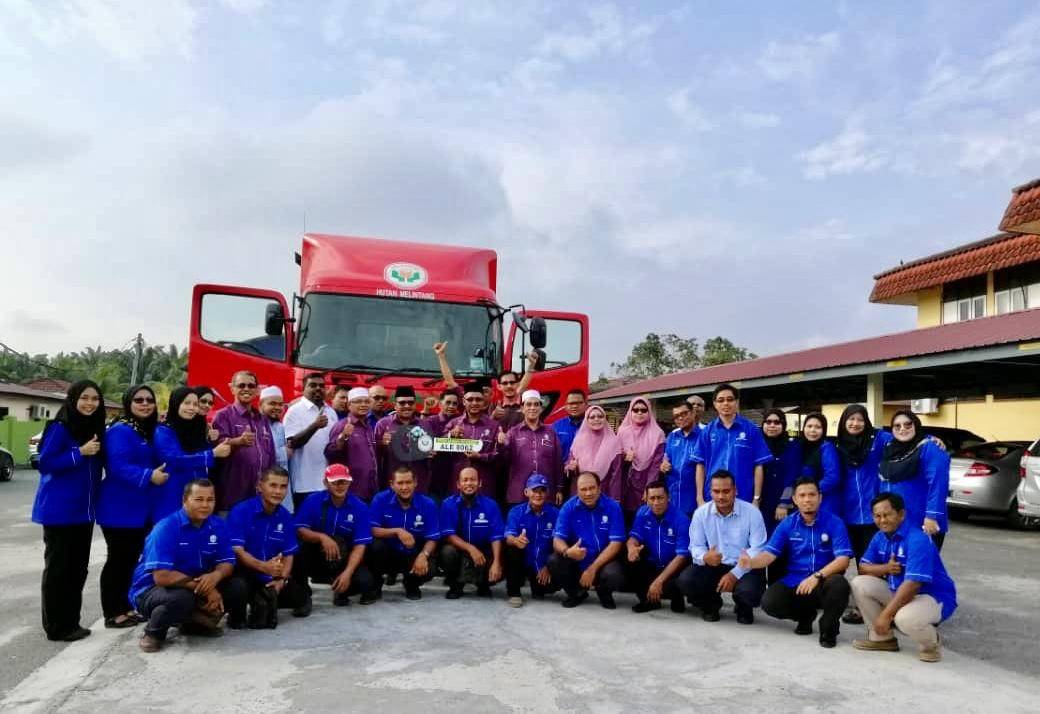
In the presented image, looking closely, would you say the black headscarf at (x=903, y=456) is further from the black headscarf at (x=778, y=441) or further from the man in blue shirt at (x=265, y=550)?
the man in blue shirt at (x=265, y=550)

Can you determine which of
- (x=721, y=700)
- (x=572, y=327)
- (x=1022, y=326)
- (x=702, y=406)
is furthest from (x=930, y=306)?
(x=721, y=700)

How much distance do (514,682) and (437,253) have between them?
5.76m

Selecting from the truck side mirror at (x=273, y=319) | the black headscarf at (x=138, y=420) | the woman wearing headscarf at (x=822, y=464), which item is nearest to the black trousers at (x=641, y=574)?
the woman wearing headscarf at (x=822, y=464)

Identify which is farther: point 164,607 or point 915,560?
point 915,560

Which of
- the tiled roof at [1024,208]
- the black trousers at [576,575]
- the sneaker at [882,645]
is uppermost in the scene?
the tiled roof at [1024,208]

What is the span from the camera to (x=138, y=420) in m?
5.17

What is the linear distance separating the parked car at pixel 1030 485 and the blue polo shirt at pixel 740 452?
646 centimetres

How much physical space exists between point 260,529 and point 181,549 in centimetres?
60

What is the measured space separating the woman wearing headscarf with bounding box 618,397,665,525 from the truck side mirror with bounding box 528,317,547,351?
221 centimetres

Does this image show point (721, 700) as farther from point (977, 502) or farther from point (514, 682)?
point (977, 502)

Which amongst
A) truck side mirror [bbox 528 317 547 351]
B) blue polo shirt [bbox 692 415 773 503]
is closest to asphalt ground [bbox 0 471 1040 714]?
blue polo shirt [bbox 692 415 773 503]

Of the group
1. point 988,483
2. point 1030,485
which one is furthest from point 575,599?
point 988,483

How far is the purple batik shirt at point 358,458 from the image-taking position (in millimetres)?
6461

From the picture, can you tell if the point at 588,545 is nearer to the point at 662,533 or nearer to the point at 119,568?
the point at 662,533
